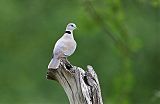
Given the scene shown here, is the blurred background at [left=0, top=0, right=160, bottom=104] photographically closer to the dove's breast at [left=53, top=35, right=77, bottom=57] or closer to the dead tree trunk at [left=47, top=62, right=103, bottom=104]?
the dead tree trunk at [left=47, top=62, right=103, bottom=104]

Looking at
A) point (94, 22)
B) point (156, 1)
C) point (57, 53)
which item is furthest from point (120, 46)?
point (57, 53)

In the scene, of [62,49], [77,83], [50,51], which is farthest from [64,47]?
[50,51]

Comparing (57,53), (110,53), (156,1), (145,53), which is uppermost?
(110,53)

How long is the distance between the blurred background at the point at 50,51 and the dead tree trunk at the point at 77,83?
5899 mm

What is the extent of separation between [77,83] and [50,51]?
24.9ft

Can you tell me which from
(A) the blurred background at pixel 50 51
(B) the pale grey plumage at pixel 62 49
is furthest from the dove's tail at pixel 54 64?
(A) the blurred background at pixel 50 51

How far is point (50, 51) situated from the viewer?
464 inches

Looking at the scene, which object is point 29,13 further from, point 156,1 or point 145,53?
point 156,1

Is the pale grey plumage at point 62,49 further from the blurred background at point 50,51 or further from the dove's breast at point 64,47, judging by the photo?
the blurred background at point 50,51

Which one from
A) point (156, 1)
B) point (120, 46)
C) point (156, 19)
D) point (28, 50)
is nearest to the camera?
point (156, 1)

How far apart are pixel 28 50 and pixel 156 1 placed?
22.5ft

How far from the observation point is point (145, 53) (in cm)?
1083

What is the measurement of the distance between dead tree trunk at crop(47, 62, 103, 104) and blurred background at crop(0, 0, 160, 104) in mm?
5899

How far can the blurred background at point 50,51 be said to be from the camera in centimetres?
1092
